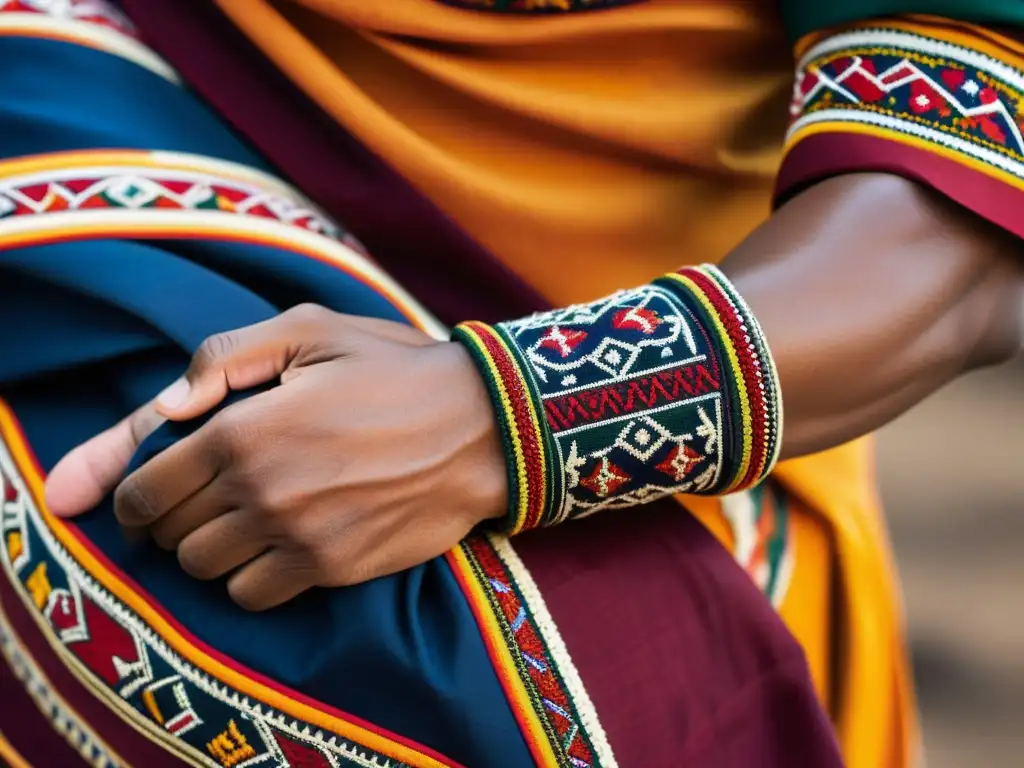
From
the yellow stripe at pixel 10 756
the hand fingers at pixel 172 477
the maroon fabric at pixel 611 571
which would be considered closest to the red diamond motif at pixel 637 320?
the maroon fabric at pixel 611 571

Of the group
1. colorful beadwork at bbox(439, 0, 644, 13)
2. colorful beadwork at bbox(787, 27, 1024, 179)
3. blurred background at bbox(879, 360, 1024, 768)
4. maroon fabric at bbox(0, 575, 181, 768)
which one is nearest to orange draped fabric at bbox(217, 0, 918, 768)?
colorful beadwork at bbox(439, 0, 644, 13)

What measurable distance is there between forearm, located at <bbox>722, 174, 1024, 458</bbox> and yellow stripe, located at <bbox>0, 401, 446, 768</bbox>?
302mm

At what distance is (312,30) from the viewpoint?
30.8 inches

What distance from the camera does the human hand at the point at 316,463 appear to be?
0.63 m

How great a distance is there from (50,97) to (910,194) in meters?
0.57

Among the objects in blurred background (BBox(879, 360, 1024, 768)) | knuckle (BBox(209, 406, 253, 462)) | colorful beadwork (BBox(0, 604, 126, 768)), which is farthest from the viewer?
blurred background (BBox(879, 360, 1024, 768))

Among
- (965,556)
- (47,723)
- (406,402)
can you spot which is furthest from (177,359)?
(965,556)

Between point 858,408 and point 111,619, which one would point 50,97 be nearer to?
point 111,619

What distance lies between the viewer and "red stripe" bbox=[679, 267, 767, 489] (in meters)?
0.67

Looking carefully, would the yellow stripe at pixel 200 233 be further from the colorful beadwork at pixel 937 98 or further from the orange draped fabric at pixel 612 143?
the colorful beadwork at pixel 937 98

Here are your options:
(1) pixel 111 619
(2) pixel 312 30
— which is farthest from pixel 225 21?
(1) pixel 111 619

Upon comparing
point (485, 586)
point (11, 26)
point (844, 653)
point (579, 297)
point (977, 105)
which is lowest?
point (844, 653)

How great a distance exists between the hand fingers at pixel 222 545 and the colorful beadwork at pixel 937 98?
0.45 meters

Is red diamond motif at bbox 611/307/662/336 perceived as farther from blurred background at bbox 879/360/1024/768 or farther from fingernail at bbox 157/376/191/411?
blurred background at bbox 879/360/1024/768
